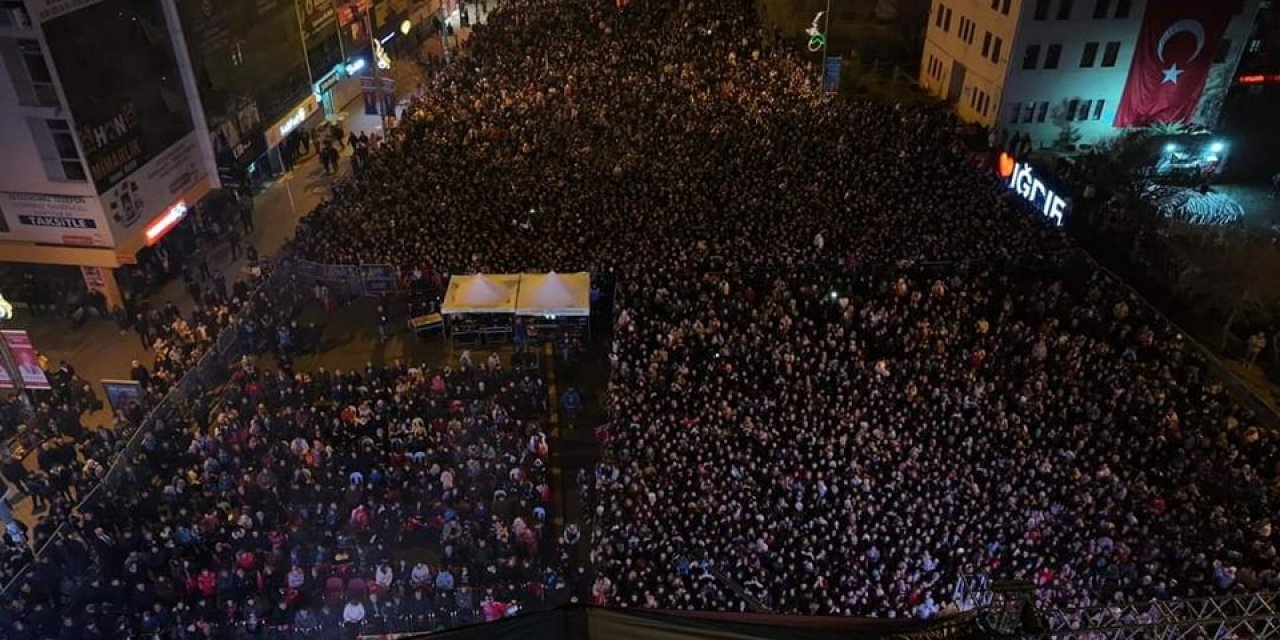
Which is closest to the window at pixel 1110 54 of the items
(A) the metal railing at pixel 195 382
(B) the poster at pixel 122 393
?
Answer: (A) the metal railing at pixel 195 382

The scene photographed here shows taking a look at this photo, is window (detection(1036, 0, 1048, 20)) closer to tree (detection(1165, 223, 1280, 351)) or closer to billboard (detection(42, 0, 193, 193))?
tree (detection(1165, 223, 1280, 351))

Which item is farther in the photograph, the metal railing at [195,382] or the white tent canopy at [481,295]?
the white tent canopy at [481,295]

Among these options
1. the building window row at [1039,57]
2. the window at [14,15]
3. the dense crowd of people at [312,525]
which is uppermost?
the window at [14,15]

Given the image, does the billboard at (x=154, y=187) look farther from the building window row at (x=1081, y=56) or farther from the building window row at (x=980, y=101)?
the building window row at (x=1081, y=56)

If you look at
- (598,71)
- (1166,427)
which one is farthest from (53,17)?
(1166,427)

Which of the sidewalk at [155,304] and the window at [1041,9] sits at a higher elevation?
the window at [1041,9]

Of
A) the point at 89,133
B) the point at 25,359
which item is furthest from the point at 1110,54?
the point at 25,359

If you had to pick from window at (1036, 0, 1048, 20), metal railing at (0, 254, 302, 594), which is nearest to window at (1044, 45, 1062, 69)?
window at (1036, 0, 1048, 20)

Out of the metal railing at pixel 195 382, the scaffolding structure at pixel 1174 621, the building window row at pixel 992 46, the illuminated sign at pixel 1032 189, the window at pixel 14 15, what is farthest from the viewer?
the building window row at pixel 992 46
